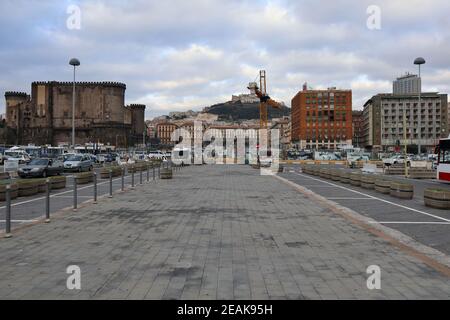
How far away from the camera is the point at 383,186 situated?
20172mm

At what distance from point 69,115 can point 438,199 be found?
130066 mm

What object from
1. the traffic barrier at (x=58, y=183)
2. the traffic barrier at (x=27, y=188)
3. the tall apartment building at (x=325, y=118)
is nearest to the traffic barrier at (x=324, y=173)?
the traffic barrier at (x=58, y=183)

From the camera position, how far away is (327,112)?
153 m

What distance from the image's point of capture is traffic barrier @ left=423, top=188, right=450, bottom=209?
47.9 feet

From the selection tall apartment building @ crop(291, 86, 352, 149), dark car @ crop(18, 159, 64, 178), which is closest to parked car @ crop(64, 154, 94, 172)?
dark car @ crop(18, 159, 64, 178)

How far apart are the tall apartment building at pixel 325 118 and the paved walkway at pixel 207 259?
144484 mm

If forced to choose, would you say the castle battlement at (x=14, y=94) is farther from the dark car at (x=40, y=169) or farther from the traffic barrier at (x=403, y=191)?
the traffic barrier at (x=403, y=191)

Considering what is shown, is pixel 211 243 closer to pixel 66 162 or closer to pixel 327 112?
pixel 66 162

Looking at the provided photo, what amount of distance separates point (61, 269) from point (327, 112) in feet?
498

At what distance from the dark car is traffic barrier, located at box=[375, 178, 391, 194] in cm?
2096

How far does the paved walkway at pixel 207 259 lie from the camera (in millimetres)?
5840

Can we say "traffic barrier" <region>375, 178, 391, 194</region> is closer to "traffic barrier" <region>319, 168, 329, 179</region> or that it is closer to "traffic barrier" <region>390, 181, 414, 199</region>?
"traffic barrier" <region>390, 181, 414, 199</region>
